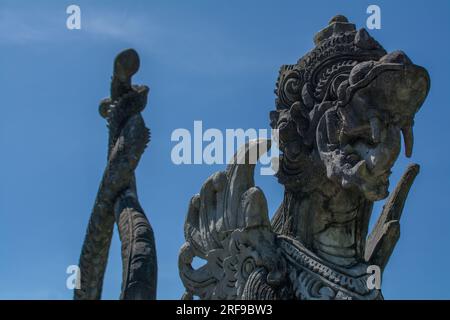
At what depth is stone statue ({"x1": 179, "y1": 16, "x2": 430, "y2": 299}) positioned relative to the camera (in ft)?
52.7

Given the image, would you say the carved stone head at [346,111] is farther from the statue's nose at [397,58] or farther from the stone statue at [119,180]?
the stone statue at [119,180]

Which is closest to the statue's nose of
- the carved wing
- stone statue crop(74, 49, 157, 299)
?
the carved wing

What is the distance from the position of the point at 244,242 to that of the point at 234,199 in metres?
0.52

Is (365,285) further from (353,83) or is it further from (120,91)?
(120,91)

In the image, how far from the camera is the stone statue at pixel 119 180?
15.5m

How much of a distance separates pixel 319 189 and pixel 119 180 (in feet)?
7.35

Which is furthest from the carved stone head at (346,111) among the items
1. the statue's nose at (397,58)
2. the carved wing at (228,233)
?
the carved wing at (228,233)

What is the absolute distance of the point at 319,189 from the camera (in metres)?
16.6

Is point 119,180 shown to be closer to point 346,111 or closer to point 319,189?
point 319,189

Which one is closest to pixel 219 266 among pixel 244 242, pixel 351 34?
pixel 244 242

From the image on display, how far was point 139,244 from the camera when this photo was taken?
14.8 metres

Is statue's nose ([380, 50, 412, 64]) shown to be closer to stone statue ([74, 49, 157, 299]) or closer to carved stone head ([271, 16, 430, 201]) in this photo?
carved stone head ([271, 16, 430, 201])

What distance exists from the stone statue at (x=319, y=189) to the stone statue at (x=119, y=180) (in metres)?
1.30

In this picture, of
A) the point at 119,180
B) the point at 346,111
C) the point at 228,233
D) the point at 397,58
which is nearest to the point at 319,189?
the point at 346,111
